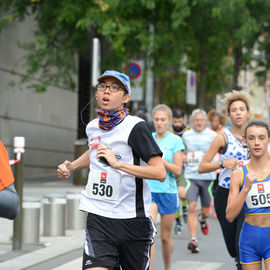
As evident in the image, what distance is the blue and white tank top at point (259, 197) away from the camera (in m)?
5.06

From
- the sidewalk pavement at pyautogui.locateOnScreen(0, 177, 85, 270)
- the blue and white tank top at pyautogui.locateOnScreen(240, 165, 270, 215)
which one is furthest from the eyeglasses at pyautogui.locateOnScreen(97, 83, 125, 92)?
the sidewalk pavement at pyautogui.locateOnScreen(0, 177, 85, 270)

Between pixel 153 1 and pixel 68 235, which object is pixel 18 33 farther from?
pixel 68 235

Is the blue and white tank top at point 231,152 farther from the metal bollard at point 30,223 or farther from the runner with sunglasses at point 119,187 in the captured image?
the metal bollard at point 30,223

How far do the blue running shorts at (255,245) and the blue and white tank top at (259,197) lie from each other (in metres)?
0.13

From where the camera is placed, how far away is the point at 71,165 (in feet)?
16.3

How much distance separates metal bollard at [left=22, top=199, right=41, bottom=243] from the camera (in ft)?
29.4

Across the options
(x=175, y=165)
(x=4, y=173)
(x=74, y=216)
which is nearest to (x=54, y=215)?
(x=74, y=216)

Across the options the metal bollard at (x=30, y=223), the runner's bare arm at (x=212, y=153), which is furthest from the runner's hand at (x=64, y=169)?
the metal bollard at (x=30, y=223)

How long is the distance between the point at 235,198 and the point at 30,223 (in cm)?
453

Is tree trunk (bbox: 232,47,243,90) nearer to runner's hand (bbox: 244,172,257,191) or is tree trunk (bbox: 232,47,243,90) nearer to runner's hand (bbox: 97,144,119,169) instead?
runner's hand (bbox: 244,172,257,191)

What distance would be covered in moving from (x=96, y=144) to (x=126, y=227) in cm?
55

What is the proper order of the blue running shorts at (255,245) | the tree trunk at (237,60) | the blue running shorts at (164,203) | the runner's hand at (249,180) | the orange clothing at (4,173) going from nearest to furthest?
the orange clothing at (4,173), the runner's hand at (249,180), the blue running shorts at (255,245), the blue running shorts at (164,203), the tree trunk at (237,60)

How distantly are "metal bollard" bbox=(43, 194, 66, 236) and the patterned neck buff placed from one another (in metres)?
5.25

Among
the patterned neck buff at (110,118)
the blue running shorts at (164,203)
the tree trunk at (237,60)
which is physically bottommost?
the blue running shorts at (164,203)
